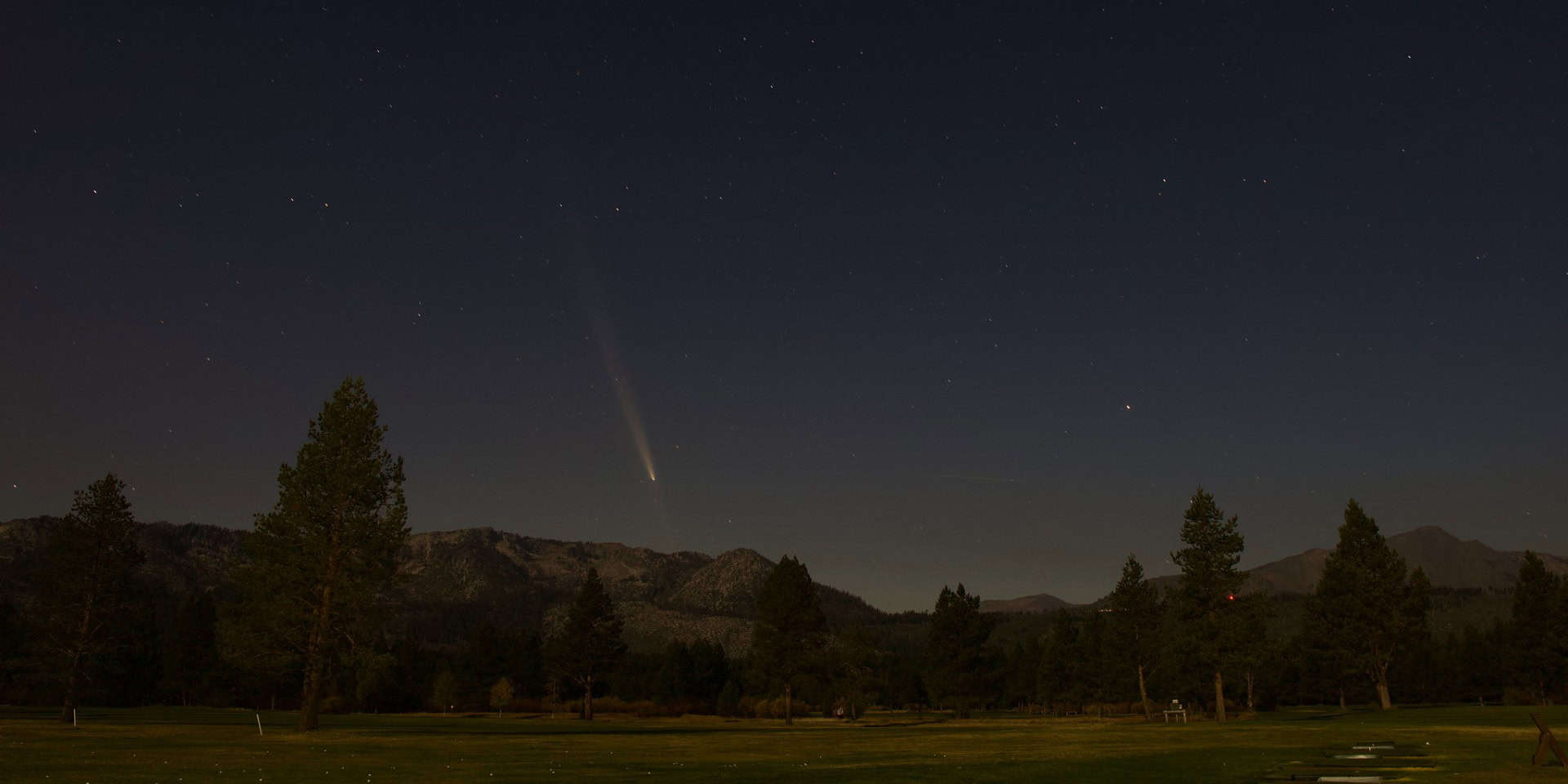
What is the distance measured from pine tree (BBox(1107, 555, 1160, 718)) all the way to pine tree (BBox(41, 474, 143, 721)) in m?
92.7

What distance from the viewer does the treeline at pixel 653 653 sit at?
161 ft

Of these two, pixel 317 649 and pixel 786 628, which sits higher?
pixel 317 649

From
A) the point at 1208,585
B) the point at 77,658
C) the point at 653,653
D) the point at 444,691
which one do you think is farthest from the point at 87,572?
the point at 653,653

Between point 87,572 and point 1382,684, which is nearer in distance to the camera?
point 87,572

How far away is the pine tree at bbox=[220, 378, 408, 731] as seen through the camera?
48125 mm

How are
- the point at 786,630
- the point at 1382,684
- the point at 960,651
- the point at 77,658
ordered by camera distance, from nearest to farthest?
the point at 77,658, the point at 1382,684, the point at 786,630, the point at 960,651

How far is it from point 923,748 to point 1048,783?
49.6 feet

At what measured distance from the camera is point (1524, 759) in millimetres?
26234

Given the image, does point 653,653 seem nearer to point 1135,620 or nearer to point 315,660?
point 1135,620

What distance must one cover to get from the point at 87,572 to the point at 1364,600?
98413 millimetres

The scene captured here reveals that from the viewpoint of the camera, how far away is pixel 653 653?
577 feet

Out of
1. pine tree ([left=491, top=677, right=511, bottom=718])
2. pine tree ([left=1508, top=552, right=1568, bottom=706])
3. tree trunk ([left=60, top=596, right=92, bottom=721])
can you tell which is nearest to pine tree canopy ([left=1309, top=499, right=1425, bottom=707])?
pine tree ([left=1508, top=552, right=1568, bottom=706])

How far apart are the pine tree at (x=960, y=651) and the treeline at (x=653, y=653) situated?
244mm

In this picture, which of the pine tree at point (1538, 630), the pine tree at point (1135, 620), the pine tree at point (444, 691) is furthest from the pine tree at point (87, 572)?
the pine tree at point (1538, 630)
